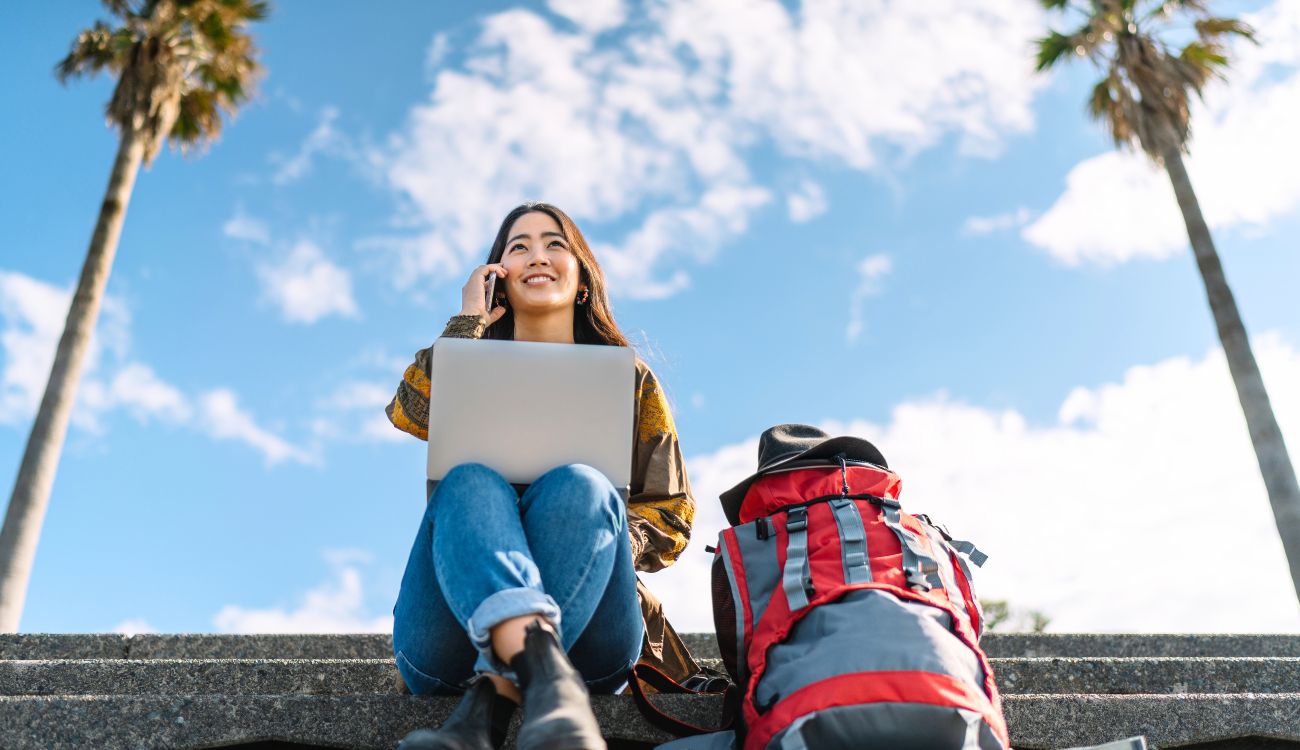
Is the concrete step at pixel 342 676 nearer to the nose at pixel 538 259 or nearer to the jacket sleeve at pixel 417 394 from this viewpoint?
the jacket sleeve at pixel 417 394

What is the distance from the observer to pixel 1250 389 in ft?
23.4

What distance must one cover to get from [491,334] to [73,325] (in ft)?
19.2

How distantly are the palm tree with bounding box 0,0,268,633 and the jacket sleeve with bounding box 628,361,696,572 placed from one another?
229 inches

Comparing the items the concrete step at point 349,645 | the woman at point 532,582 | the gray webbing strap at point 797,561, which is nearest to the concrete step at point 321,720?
the woman at point 532,582

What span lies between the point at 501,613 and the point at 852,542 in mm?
724

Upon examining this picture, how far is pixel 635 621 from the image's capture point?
215cm

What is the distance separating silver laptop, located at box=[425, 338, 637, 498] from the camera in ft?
6.82

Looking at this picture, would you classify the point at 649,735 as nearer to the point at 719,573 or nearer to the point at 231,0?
the point at 719,573

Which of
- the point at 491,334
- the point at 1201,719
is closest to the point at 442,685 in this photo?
the point at 491,334

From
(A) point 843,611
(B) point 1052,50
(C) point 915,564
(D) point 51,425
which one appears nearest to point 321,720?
(A) point 843,611

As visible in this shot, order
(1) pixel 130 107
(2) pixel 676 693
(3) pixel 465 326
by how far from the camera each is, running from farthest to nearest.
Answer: (1) pixel 130 107
(3) pixel 465 326
(2) pixel 676 693

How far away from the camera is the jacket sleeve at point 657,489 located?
2566 millimetres

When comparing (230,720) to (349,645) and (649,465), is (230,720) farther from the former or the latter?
(349,645)

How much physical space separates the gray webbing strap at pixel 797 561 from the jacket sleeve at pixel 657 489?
50 centimetres
